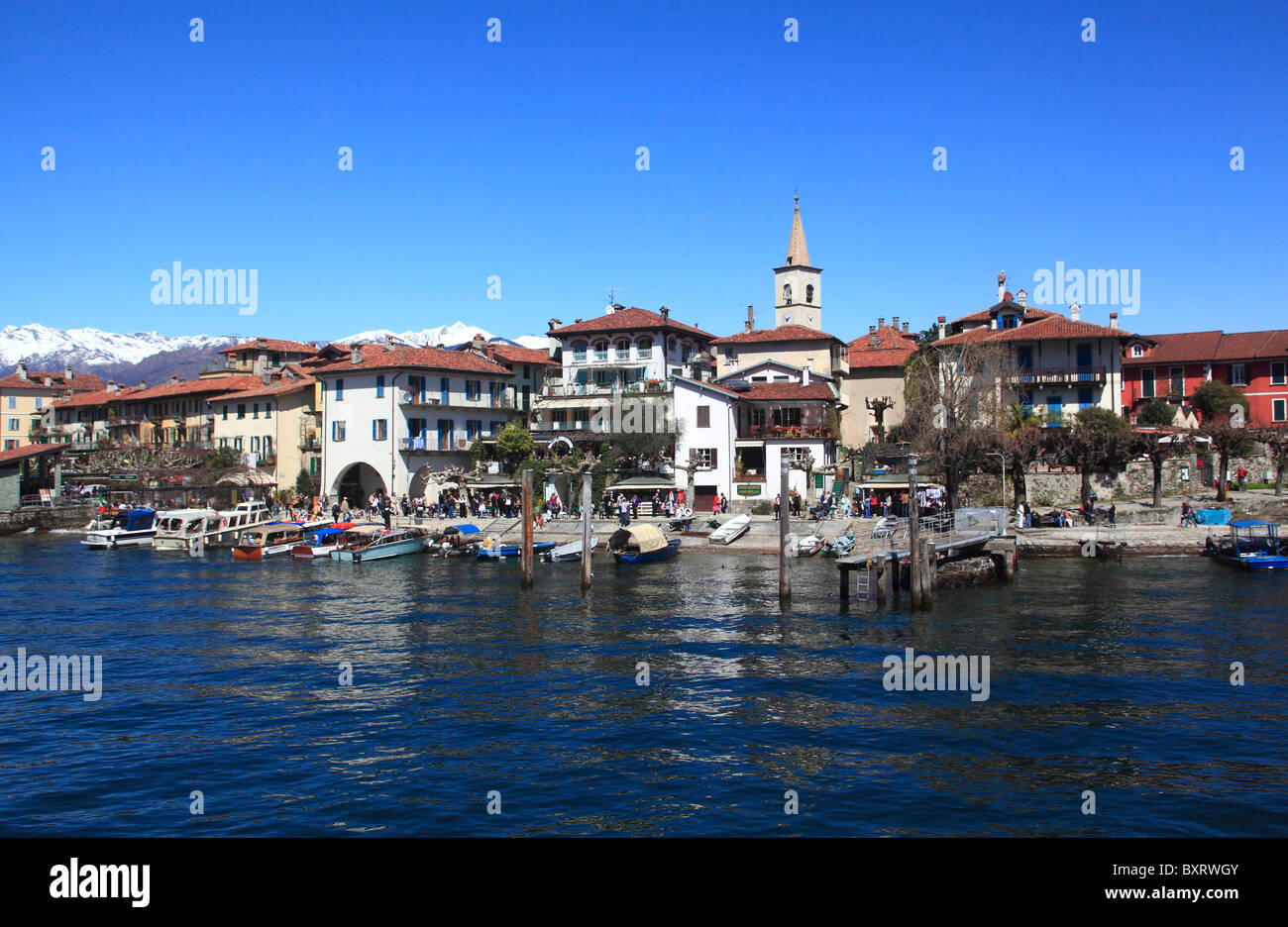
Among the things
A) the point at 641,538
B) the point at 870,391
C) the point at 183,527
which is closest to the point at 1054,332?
the point at 870,391

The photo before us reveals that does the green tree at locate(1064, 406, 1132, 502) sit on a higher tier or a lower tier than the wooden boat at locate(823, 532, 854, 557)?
higher

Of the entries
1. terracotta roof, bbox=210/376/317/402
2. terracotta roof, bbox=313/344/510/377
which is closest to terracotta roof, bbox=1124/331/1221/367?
terracotta roof, bbox=313/344/510/377

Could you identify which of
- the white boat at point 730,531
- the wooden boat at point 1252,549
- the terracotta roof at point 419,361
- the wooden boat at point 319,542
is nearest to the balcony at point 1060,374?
the wooden boat at point 1252,549

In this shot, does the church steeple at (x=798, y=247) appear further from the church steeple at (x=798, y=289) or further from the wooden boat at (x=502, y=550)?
the wooden boat at (x=502, y=550)

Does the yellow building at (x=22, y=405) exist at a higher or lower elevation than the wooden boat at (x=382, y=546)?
higher

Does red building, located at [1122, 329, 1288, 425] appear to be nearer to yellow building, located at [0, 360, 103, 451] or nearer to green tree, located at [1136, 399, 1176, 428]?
green tree, located at [1136, 399, 1176, 428]

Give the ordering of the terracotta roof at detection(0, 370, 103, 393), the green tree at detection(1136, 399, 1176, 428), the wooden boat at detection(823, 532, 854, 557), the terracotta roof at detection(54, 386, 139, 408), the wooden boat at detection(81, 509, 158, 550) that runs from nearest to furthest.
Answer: the wooden boat at detection(823, 532, 854, 557)
the wooden boat at detection(81, 509, 158, 550)
the green tree at detection(1136, 399, 1176, 428)
the terracotta roof at detection(54, 386, 139, 408)
the terracotta roof at detection(0, 370, 103, 393)

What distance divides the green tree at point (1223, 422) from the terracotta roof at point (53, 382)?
102 m

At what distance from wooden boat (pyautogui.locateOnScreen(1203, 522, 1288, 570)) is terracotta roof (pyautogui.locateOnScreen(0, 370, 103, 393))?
336 ft

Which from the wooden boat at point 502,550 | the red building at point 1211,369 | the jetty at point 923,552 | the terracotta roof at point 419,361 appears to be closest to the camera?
the jetty at point 923,552

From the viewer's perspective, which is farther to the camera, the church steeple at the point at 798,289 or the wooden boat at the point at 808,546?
the church steeple at the point at 798,289

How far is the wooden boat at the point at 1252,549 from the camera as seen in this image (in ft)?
128

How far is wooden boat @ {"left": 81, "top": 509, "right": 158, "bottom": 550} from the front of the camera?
5759cm

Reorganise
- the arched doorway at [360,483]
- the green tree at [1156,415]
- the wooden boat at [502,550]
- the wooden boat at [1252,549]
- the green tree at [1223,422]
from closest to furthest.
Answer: the wooden boat at [1252,549], the wooden boat at [502,550], the green tree at [1223,422], the green tree at [1156,415], the arched doorway at [360,483]
